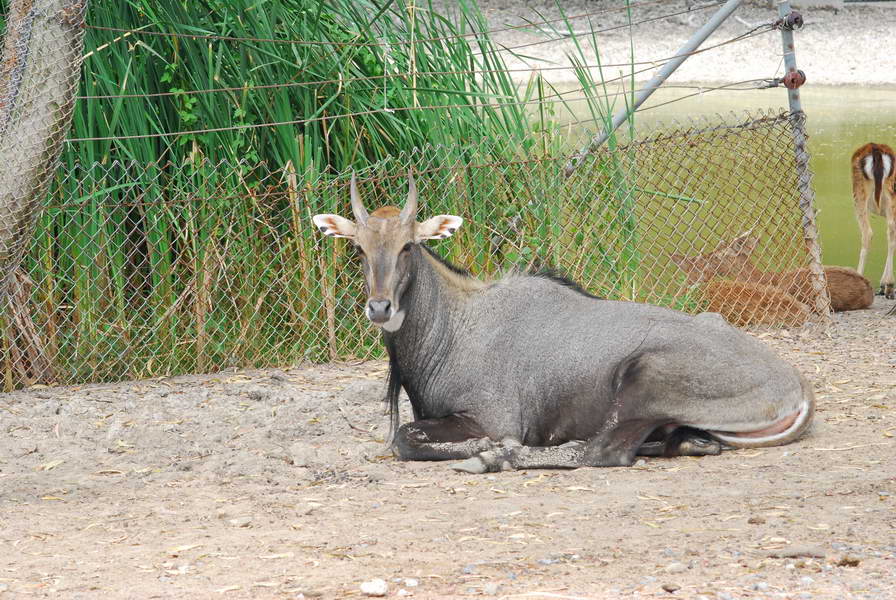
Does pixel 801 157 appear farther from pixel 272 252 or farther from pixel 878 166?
pixel 878 166

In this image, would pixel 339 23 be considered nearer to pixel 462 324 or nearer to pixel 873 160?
pixel 462 324

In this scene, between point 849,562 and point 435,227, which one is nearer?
point 849,562

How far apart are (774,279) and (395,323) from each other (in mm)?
4576

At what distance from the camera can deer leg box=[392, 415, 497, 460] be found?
5543 mm

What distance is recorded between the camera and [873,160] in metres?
12.6

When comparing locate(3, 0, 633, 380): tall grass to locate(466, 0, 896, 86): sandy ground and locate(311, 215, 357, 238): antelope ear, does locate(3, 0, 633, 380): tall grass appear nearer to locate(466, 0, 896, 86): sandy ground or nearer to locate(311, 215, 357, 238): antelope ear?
locate(311, 215, 357, 238): antelope ear

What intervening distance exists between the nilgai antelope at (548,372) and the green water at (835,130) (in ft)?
24.7

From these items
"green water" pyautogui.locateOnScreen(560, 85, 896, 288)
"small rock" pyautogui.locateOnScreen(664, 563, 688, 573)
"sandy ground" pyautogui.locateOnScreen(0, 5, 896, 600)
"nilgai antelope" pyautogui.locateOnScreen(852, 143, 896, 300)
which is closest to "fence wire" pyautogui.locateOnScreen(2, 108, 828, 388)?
"sandy ground" pyautogui.locateOnScreen(0, 5, 896, 600)

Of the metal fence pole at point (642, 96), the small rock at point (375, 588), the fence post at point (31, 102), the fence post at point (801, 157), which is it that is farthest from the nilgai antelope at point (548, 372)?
the fence post at point (801, 157)

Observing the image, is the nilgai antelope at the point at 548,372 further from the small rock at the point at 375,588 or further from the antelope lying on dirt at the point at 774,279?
the antelope lying on dirt at the point at 774,279

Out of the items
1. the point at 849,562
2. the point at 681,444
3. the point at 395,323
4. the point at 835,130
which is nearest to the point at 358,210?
the point at 395,323

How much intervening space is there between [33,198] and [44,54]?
2.17 feet

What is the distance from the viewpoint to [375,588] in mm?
3631

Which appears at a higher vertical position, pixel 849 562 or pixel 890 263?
pixel 849 562
